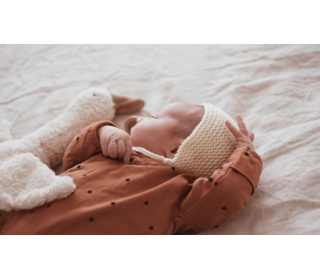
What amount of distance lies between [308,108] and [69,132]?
35.8 inches

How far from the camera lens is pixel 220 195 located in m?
0.89

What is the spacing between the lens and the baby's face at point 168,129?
1062mm

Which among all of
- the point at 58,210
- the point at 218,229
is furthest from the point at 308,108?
the point at 58,210

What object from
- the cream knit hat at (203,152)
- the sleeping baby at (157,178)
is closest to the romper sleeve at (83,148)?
the sleeping baby at (157,178)

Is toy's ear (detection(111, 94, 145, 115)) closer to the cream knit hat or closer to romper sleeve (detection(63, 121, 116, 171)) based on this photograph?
romper sleeve (detection(63, 121, 116, 171))

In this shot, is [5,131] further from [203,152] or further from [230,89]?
[230,89]

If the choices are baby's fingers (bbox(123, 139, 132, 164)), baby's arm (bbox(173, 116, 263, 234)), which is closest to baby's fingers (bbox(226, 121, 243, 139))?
baby's arm (bbox(173, 116, 263, 234))

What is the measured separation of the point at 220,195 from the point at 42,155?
63cm

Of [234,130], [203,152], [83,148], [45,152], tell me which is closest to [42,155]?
[45,152]

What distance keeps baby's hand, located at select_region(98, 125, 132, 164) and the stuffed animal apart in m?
0.16

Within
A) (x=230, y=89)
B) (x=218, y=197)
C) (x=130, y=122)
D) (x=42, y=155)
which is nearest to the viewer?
(x=218, y=197)

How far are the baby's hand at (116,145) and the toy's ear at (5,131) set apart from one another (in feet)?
1.23

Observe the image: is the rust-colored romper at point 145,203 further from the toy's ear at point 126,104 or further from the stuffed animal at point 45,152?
the toy's ear at point 126,104

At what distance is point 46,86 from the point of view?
1.51 m
